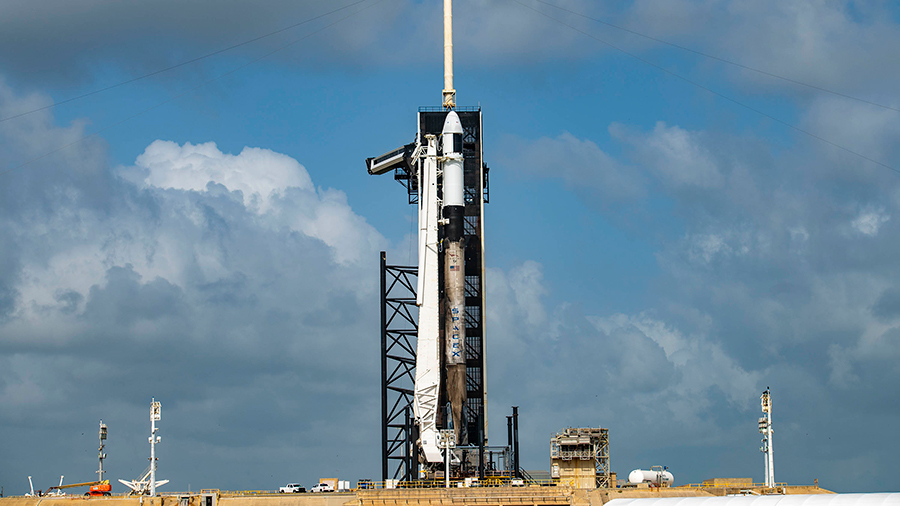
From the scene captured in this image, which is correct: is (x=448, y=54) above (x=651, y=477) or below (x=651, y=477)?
above

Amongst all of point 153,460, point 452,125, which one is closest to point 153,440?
point 153,460

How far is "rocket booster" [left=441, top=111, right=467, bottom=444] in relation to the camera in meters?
109

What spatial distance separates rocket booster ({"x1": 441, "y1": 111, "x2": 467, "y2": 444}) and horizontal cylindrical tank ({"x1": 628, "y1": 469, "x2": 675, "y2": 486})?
17803mm

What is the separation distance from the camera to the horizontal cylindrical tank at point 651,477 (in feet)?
370

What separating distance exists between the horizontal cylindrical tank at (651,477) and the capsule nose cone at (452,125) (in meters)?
37.6

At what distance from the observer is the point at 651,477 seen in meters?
113

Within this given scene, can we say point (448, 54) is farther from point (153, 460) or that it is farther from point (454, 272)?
point (153, 460)

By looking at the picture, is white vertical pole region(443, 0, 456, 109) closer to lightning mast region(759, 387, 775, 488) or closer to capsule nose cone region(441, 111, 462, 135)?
capsule nose cone region(441, 111, 462, 135)

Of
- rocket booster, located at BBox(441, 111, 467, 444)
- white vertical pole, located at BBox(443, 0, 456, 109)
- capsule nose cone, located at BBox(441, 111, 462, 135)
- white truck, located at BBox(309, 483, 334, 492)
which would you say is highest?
white vertical pole, located at BBox(443, 0, 456, 109)

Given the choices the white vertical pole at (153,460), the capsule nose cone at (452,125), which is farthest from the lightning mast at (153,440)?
the capsule nose cone at (452,125)

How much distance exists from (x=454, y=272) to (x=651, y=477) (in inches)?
1085

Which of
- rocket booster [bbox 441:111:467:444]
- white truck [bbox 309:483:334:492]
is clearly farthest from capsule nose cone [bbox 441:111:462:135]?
white truck [bbox 309:483:334:492]

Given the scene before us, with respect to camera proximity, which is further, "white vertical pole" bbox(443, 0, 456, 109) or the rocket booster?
"white vertical pole" bbox(443, 0, 456, 109)

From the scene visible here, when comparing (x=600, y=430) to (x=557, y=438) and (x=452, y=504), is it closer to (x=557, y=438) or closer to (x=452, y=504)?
(x=557, y=438)
